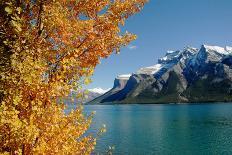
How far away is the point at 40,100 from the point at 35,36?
8.18 ft

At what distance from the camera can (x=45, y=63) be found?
1087cm

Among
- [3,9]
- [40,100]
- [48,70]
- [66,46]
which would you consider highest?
[3,9]

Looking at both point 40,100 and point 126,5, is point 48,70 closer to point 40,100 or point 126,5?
point 40,100

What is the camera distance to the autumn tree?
33.4ft

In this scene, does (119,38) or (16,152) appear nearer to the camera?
(16,152)

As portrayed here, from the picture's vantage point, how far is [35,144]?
34.9 feet

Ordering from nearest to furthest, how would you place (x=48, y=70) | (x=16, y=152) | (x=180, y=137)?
(x=16, y=152)
(x=48, y=70)
(x=180, y=137)

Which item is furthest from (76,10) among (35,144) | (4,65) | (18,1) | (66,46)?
(35,144)

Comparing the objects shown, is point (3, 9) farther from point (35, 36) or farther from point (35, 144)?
point (35, 144)

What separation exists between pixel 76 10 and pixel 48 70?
3.23 meters

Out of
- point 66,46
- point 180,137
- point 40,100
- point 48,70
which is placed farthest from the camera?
point 180,137

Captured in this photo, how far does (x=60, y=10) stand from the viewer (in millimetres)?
11859

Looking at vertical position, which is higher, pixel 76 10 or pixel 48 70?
pixel 76 10

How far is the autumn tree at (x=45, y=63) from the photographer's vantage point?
10180mm
